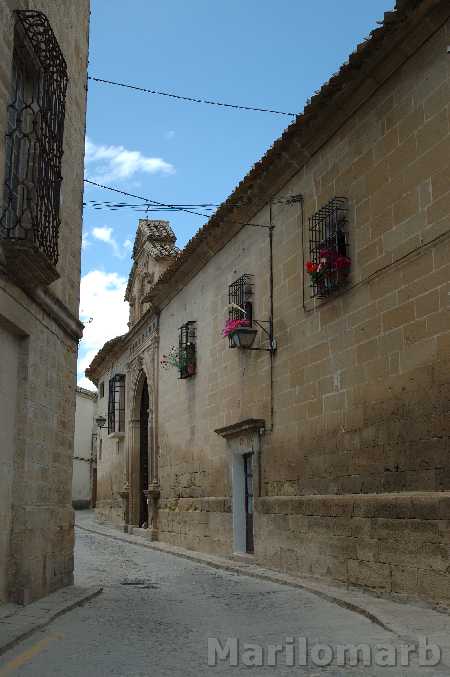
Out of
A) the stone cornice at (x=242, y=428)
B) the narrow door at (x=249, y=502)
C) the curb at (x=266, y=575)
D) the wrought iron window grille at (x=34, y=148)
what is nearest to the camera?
the curb at (x=266, y=575)

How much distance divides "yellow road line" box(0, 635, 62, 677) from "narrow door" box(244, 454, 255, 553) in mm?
7337

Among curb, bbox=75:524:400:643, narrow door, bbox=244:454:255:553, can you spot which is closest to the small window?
curb, bbox=75:524:400:643

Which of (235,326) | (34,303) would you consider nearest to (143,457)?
(235,326)

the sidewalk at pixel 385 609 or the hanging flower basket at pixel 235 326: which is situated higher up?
the hanging flower basket at pixel 235 326

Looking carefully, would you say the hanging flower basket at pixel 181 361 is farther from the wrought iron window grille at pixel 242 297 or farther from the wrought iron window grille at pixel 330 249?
the wrought iron window grille at pixel 330 249

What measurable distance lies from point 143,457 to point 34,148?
15.6m

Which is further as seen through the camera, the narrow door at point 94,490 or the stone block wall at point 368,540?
the narrow door at point 94,490

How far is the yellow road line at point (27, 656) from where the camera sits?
4.92 m

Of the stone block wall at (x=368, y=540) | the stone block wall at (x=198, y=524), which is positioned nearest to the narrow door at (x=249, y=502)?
the stone block wall at (x=198, y=524)

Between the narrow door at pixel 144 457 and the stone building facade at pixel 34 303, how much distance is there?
12622mm

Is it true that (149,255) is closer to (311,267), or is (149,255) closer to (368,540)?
(311,267)

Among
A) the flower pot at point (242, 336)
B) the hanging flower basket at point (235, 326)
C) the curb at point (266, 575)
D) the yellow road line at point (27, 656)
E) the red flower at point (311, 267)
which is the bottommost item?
the curb at point (266, 575)

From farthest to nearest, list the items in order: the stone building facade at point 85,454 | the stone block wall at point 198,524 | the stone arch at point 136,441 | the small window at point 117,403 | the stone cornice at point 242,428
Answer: the stone building facade at point 85,454
the small window at point 117,403
the stone arch at point 136,441
the stone block wall at point 198,524
the stone cornice at point 242,428

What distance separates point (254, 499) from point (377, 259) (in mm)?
5006
